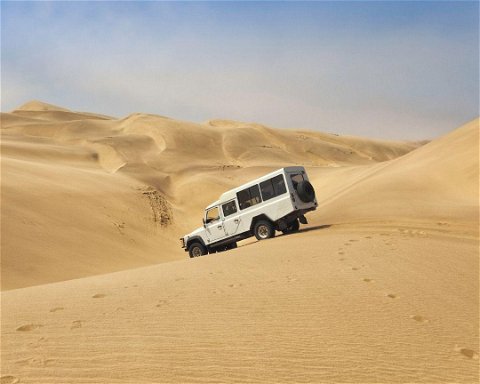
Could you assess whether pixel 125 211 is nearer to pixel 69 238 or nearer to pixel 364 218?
pixel 69 238

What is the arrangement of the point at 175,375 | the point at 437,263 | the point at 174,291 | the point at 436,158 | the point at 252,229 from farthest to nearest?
1. the point at 436,158
2. the point at 252,229
3. the point at 437,263
4. the point at 174,291
5. the point at 175,375

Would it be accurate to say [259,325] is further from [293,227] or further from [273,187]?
[293,227]

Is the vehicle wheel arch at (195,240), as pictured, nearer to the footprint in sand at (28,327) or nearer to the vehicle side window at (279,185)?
the vehicle side window at (279,185)

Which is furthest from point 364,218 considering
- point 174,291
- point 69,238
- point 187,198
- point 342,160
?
point 342,160

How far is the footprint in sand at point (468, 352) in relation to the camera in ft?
15.6

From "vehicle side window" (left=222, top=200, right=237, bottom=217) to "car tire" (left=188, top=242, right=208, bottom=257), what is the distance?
1627 mm

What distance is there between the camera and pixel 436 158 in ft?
76.7

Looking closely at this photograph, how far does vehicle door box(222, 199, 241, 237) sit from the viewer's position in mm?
15000

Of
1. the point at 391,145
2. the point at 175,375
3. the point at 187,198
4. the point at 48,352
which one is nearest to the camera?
the point at 175,375

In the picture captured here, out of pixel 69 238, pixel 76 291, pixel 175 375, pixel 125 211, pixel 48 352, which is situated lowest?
pixel 175 375

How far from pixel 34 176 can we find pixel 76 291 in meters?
18.8

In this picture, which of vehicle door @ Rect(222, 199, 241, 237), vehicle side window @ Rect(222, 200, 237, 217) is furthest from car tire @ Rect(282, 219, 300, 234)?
vehicle side window @ Rect(222, 200, 237, 217)

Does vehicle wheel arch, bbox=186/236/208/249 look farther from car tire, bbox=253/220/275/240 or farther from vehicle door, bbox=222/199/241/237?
car tire, bbox=253/220/275/240

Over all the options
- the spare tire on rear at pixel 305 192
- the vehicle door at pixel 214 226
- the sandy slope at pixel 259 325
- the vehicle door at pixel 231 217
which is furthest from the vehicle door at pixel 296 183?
the sandy slope at pixel 259 325
